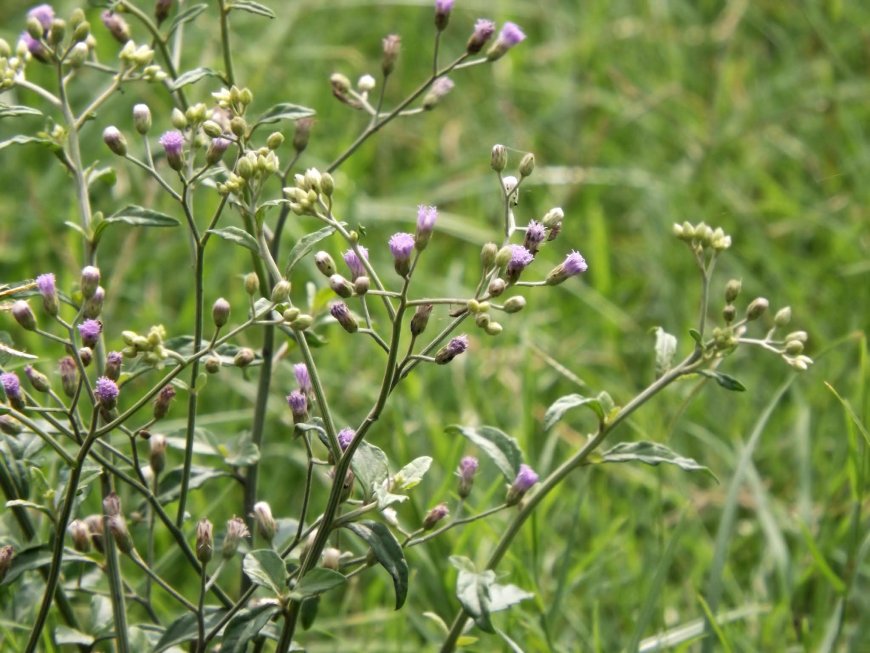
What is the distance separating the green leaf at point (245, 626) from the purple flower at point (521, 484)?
392 mm

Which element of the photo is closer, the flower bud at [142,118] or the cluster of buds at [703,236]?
the flower bud at [142,118]

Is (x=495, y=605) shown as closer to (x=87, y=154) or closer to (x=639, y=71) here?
(x=87, y=154)

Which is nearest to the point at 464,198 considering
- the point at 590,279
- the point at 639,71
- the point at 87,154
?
the point at 590,279

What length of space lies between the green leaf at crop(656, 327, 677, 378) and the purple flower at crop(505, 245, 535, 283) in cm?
35

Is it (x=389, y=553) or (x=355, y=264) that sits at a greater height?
(x=355, y=264)

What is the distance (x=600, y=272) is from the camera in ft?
12.1

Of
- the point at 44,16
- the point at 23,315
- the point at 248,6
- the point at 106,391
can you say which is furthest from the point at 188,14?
the point at 106,391

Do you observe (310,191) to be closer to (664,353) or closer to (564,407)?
(564,407)

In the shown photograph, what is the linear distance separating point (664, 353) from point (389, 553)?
560mm

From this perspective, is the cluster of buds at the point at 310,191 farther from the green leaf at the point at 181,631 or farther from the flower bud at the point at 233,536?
the green leaf at the point at 181,631

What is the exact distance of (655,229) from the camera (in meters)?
3.99

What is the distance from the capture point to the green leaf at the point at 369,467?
1598mm

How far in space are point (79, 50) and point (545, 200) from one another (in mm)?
2411

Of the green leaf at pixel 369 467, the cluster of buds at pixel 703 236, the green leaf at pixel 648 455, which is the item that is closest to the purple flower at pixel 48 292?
the green leaf at pixel 369 467
